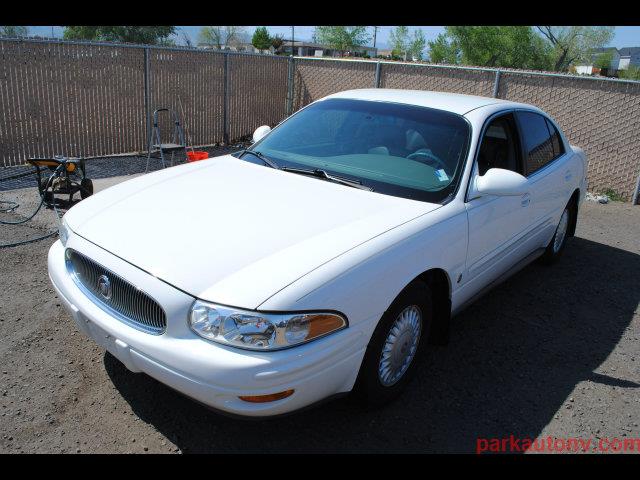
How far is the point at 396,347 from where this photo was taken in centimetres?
293

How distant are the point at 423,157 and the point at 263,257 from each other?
60.6 inches

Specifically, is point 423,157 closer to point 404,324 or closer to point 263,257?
point 404,324

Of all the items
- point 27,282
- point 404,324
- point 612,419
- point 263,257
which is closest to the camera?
point 263,257

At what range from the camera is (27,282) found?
14.6 feet

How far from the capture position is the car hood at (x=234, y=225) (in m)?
2.41

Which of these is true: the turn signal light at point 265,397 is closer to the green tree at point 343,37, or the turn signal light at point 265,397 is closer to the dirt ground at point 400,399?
the dirt ground at point 400,399

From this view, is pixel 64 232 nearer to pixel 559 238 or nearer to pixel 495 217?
pixel 495 217

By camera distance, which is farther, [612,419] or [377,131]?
[377,131]

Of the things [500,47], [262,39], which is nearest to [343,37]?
[262,39]

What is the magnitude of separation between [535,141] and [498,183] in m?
1.41

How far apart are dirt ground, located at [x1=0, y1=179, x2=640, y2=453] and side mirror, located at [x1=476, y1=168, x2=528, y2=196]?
1.16 metres

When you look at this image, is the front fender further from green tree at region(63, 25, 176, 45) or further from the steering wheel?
green tree at region(63, 25, 176, 45)
